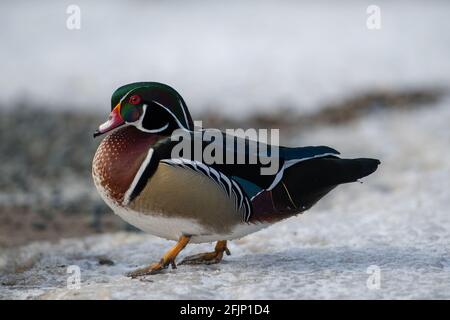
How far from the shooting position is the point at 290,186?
4.69 meters

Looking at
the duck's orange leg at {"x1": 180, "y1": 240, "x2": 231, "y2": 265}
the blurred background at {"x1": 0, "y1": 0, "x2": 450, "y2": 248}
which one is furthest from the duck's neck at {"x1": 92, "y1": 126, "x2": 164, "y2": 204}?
the blurred background at {"x1": 0, "y1": 0, "x2": 450, "y2": 248}

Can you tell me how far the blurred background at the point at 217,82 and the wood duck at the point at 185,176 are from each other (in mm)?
2786

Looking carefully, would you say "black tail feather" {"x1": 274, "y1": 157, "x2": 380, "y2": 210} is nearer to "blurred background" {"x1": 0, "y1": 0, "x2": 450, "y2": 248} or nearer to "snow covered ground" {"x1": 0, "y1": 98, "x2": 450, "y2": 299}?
"snow covered ground" {"x1": 0, "y1": 98, "x2": 450, "y2": 299}

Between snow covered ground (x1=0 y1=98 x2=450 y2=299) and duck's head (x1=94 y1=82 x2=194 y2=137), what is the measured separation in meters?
0.88

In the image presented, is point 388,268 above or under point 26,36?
under

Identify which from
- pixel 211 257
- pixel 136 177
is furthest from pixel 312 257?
pixel 136 177

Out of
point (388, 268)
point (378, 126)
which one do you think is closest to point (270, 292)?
point (388, 268)

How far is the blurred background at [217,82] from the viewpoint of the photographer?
943 centimetres

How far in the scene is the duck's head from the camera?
4.60 meters

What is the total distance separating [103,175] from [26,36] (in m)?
12.5

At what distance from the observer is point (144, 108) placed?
181 inches

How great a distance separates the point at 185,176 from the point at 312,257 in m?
1.20

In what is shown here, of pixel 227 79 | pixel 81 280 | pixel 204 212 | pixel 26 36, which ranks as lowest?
pixel 81 280

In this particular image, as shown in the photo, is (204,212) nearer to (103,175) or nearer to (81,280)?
(103,175)
